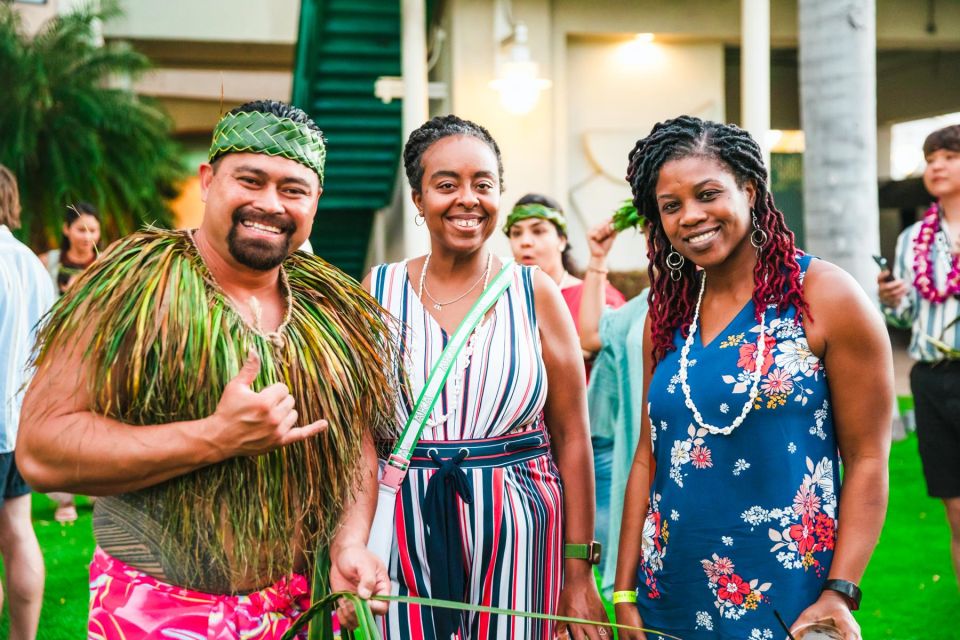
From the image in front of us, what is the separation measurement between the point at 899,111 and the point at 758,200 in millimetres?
16746

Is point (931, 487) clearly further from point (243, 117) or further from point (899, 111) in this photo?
point (899, 111)

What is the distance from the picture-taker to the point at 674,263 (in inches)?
101

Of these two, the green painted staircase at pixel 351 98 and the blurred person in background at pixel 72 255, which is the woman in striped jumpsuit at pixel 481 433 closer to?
the blurred person in background at pixel 72 255

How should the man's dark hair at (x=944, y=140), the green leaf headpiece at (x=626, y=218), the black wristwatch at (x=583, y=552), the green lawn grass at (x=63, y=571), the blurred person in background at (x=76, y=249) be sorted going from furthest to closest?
the blurred person in background at (x=76, y=249), the green lawn grass at (x=63, y=571), the man's dark hair at (x=944, y=140), the green leaf headpiece at (x=626, y=218), the black wristwatch at (x=583, y=552)

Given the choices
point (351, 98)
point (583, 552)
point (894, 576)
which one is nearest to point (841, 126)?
point (894, 576)

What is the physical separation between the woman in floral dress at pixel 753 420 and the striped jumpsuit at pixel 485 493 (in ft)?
1.12

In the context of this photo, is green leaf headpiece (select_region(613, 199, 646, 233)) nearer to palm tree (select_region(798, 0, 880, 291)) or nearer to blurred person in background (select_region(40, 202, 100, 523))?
palm tree (select_region(798, 0, 880, 291))

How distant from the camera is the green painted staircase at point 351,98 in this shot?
32.4 ft

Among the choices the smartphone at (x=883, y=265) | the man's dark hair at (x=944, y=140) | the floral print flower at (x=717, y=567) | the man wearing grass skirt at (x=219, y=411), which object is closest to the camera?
the man wearing grass skirt at (x=219, y=411)

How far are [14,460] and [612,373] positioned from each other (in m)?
2.68

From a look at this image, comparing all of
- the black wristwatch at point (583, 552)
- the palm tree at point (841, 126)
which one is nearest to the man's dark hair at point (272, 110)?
the black wristwatch at point (583, 552)

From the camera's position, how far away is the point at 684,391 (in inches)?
92.4

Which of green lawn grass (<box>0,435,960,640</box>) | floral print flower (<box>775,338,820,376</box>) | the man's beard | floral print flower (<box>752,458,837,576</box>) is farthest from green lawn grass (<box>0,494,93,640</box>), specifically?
floral print flower (<box>775,338,820,376</box>)

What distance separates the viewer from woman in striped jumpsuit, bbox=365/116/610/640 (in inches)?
103
